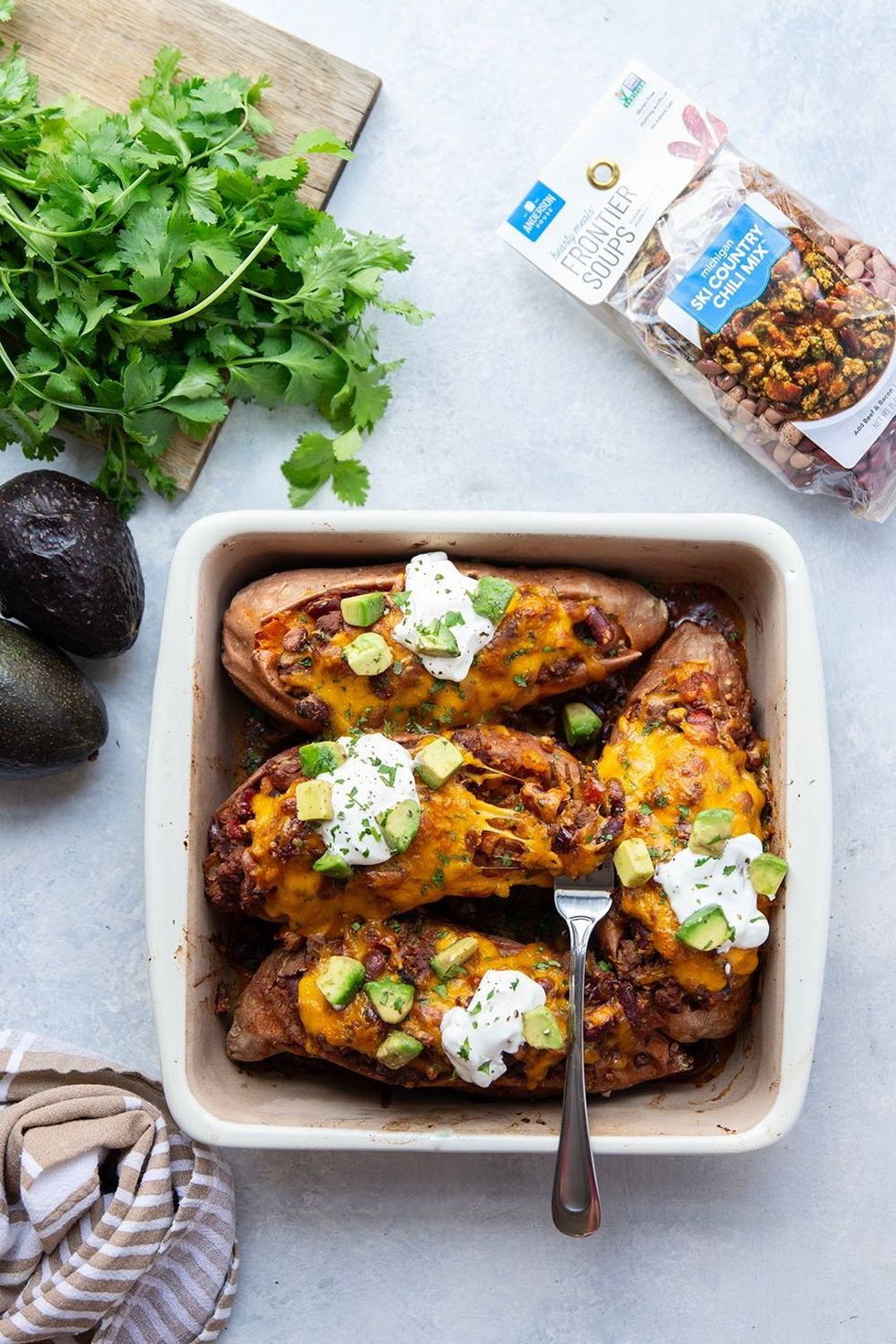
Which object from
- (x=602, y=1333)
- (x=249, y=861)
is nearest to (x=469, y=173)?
(x=249, y=861)

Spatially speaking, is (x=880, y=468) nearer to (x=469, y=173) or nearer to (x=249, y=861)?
(x=469, y=173)

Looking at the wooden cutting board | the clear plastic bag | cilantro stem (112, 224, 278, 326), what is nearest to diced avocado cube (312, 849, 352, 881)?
the wooden cutting board

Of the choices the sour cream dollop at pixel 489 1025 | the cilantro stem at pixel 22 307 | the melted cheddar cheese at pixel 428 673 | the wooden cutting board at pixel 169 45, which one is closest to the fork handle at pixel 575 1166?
the sour cream dollop at pixel 489 1025

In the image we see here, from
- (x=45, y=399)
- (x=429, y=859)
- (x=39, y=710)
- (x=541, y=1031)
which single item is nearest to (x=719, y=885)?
(x=541, y=1031)

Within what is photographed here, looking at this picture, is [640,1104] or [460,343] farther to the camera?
[460,343]

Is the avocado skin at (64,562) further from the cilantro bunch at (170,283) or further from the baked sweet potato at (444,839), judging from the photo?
the baked sweet potato at (444,839)

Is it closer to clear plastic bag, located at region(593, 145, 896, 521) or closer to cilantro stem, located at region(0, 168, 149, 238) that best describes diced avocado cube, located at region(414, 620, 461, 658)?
clear plastic bag, located at region(593, 145, 896, 521)

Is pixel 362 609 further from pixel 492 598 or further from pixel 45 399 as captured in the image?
pixel 45 399
